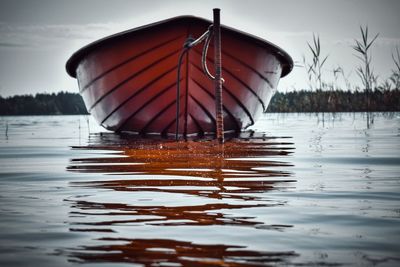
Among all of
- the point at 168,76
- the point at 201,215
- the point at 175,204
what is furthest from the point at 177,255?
the point at 168,76

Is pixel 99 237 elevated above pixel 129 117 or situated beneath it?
situated beneath

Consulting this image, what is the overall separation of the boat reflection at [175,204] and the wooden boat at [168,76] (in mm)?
2972

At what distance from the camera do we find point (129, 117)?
26.9 ft

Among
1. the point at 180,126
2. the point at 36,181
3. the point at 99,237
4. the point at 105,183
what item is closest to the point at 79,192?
the point at 105,183

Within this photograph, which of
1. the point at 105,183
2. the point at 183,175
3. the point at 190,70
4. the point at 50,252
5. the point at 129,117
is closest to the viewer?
the point at 50,252

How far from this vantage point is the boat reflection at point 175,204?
4.46 feet

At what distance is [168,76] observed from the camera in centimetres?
726

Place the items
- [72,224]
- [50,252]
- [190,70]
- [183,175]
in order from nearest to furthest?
[50,252], [72,224], [183,175], [190,70]

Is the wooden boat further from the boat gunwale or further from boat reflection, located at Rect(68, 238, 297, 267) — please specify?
boat reflection, located at Rect(68, 238, 297, 267)

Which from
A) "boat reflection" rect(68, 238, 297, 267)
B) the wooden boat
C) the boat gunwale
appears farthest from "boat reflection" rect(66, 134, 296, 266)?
the wooden boat

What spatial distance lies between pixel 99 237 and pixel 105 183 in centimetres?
128

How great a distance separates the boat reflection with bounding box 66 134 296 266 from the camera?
1.36 meters

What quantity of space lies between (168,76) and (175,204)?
5.27m

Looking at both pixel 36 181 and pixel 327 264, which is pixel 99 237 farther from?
pixel 36 181
